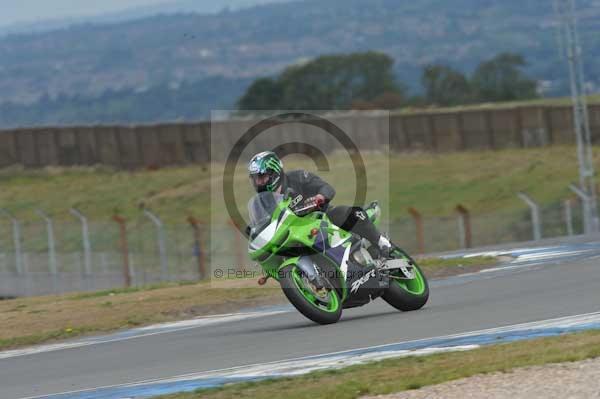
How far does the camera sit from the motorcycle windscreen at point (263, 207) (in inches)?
495

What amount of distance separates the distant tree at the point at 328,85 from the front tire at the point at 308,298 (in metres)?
106

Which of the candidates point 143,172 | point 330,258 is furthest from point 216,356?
point 143,172

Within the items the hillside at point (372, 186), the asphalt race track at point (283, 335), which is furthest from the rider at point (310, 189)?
the hillside at point (372, 186)

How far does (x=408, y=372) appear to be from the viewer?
9.96m

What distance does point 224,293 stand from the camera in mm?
17875

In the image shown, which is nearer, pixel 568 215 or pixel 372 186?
pixel 568 215

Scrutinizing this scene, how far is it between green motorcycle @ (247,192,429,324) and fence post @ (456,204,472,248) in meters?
12.9

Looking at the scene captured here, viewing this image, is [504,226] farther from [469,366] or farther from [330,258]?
[469,366]

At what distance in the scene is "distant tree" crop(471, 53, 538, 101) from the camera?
10700 cm

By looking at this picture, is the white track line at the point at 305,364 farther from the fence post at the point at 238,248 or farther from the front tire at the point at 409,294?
the fence post at the point at 238,248

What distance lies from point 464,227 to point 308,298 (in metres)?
14.8

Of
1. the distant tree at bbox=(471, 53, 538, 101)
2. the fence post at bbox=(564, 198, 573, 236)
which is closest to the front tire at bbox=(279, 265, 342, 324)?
the fence post at bbox=(564, 198, 573, 236)

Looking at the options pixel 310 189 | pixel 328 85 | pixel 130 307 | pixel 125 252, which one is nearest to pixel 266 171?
pixel 310 189

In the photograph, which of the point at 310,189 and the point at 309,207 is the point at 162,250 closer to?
the point at 310,189
